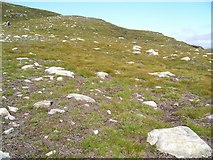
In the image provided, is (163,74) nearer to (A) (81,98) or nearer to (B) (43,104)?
(A) (81,98)

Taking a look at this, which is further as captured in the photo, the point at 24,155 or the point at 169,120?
the point at 169,120

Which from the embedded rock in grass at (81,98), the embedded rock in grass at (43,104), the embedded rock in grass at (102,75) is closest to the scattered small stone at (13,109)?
the embedded rock in grass at (43,104)

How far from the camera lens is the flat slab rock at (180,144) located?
10.1 metres

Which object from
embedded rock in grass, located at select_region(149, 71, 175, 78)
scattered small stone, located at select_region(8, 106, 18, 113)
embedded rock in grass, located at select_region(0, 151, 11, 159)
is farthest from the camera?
embedded rock in grass, located at select_region(149, 71, 175, 78)

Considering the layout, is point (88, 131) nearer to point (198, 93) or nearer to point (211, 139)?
point (211, 139)

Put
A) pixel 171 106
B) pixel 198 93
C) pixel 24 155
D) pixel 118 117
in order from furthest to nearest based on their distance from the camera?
pixel 198 93 < pixel 171 106 < pixel 118 117 < pixel 24 155

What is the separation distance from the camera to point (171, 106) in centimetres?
1703

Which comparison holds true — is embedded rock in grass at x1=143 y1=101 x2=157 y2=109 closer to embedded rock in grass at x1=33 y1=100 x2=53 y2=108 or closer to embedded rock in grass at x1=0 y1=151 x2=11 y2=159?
embedded rock in grass at x1=33 y1=100 x2=53 y2=108

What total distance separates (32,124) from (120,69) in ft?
54.4

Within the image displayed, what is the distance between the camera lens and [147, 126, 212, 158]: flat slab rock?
10.1 metres

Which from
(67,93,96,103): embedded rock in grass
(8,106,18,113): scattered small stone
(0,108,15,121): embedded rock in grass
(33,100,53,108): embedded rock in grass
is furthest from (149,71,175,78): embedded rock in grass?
(0,108,15,121): embedded rock in grass

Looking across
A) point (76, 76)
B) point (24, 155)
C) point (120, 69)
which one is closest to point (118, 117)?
point (24, 155)

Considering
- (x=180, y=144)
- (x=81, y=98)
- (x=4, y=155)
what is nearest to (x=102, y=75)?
(x=81, y=98)

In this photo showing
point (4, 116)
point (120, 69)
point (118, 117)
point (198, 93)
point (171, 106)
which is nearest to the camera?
point (4, 116)
